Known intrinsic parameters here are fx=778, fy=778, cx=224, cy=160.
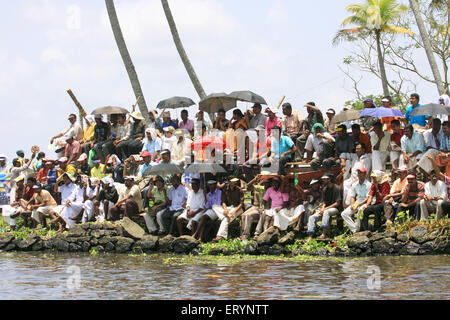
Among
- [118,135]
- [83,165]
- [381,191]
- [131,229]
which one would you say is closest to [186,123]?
[118,135]

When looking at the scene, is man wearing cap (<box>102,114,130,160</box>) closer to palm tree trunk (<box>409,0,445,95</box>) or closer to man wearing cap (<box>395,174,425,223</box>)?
man wearing cap (<box>395,174,425,223</box>)

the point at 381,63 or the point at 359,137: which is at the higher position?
the point at 381,63

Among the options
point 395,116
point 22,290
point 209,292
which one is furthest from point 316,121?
point 22,290

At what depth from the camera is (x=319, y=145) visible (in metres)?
20.8

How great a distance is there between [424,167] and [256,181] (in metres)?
4.57

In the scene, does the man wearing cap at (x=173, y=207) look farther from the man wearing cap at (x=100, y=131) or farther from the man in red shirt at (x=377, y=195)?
the man in red shirt at (x=377, y=195)

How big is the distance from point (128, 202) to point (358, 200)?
22.7 feet

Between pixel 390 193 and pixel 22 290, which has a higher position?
pixel 390 193

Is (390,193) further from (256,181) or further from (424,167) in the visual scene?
(256,181)

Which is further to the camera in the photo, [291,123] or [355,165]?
[291,123]

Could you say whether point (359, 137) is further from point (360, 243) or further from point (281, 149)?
point (360, 243)

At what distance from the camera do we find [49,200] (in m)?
24.5

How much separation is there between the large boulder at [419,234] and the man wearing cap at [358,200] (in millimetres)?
1451
